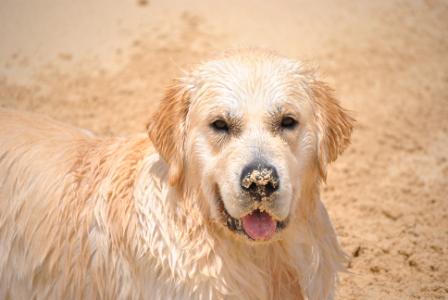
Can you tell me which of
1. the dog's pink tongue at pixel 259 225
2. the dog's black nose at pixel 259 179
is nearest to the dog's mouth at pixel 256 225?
the dog's pink tongue at pixel 259 225

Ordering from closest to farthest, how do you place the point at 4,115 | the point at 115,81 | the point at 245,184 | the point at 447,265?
1. the point at 245,184
2. the point at 4,115
3. the point at 447,265
4. the point at 115,81

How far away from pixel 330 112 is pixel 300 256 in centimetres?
82

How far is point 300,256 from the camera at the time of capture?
10.6 feet

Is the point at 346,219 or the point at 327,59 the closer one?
the point at 346,219

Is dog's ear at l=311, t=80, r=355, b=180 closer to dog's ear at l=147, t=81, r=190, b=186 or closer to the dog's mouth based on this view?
the dog's mouth

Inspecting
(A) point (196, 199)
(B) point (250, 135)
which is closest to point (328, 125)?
(B) point (250, 135)

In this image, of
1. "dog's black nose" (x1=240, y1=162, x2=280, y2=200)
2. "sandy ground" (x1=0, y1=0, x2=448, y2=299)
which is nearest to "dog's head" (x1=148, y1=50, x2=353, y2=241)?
"dog's black nose" (x1=240, y1=162, x2=280, y2=200)

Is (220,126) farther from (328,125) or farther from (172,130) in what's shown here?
(328,125)

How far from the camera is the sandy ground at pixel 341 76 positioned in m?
4.68

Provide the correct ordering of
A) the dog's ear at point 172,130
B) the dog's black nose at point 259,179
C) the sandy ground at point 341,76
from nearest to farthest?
the dog's black nose at point 259,179
the dog's ear at point 172,130
the sandy ground at point 341,76

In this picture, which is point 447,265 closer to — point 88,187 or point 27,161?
point 88,187

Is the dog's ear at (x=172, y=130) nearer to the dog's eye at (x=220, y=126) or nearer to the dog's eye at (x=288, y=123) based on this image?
the dog's eye at (x=220, y=126)

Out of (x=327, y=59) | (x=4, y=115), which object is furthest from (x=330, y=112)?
(x=327, y=59)

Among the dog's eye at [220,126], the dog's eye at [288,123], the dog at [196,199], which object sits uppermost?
the dog's eye at [288,123]
